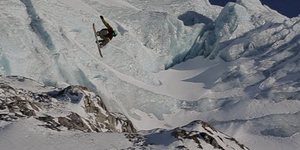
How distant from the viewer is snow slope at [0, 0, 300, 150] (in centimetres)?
9856

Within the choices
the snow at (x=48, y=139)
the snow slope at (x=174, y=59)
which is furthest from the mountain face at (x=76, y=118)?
the snow slope at (x=174, y=59)

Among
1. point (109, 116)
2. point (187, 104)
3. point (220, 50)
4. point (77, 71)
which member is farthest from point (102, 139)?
point (220, 50)

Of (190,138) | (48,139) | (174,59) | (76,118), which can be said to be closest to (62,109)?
(76,118)

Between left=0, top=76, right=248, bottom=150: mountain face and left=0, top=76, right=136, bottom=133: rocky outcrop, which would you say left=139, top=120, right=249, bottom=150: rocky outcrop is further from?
left=0, top=76, right=136, bottom=133: rocky outcrop

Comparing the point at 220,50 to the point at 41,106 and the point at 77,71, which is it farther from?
the point at 41,106

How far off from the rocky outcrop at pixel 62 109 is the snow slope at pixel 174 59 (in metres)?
28.1

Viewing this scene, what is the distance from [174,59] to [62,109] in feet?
231

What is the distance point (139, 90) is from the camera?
106938 mm

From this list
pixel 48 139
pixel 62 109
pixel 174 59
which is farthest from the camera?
pixel 174 59

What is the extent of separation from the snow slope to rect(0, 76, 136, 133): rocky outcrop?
28.1 meters

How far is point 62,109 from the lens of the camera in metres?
60.8

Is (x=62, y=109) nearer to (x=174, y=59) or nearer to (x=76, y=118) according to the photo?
(x=76, y=118)

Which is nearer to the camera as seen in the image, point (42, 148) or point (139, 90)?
point (42, 148)

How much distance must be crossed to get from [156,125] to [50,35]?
2004 centimetres
